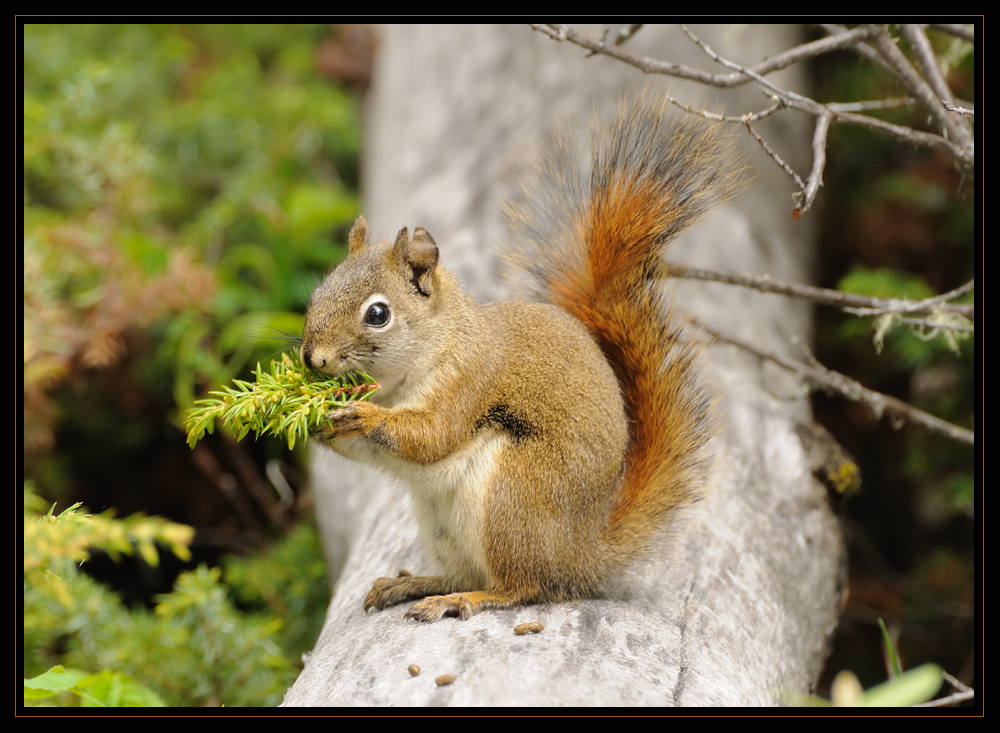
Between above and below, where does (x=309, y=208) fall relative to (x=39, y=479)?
above

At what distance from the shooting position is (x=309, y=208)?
9.00 feet

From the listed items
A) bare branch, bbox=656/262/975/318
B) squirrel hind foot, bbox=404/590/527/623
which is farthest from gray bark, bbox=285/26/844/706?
bare branch, bbox=656/262/975/318

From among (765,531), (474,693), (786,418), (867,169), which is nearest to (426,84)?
(867,169)

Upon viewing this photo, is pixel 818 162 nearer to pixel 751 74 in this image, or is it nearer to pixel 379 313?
pixel 751 74

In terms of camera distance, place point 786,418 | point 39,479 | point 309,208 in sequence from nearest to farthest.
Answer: point 786,418 → point 39,479 → point 309,208

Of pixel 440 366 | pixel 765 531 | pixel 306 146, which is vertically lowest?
pixel 765 531

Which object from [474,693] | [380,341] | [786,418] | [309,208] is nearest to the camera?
[474,693]

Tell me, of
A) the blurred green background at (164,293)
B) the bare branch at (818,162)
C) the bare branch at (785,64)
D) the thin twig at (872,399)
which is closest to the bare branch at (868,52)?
the bare branch at (785,64)

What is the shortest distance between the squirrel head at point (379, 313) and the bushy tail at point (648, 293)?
0.99 ft

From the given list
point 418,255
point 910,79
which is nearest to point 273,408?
point 418,255

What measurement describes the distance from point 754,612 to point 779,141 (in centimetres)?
151

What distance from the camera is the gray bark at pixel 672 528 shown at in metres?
1.19

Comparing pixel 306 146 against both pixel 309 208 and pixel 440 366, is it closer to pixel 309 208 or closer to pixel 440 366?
pixel 309 208

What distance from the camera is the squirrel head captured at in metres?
1.38
